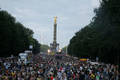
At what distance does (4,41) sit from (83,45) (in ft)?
127

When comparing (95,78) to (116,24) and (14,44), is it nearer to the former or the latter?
(116,24)

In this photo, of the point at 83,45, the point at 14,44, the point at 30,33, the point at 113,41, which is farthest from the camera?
the point at 30,33

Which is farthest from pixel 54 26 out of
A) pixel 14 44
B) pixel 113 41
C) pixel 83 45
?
pixel 113 41

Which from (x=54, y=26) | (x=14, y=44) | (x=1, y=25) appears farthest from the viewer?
(x=54, y=26)

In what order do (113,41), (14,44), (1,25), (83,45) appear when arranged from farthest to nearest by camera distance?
(83,45)
(14,44)
(1,25)
(113,41)

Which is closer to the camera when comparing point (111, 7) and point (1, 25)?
point (111, 7)

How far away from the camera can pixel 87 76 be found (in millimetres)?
25859

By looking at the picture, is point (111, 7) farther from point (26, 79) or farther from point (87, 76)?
point (26, 79)

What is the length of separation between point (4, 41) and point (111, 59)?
27069 millimetres

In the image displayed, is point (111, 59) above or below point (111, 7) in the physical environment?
below

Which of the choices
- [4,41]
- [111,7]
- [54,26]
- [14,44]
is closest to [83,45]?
[14,44]

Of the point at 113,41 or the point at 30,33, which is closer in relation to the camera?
the point at 113,41

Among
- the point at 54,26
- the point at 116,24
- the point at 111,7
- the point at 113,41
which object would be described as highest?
the point at 54,26

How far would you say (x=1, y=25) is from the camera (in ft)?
171
